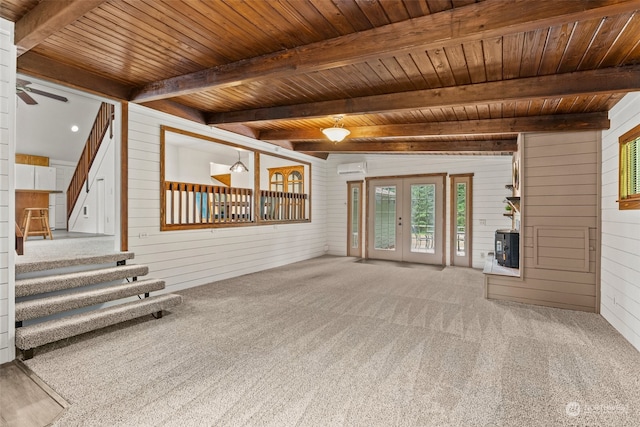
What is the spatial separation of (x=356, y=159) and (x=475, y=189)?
3.18 m

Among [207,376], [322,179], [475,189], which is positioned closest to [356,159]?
[322,179]

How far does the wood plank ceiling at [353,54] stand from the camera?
226 centimetres

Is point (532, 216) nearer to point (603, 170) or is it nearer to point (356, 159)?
point (603, 170)

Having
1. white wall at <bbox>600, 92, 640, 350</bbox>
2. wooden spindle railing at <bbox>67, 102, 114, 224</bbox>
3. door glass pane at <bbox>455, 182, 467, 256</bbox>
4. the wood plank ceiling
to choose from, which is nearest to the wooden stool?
wooden spindle railing at <bbox>67, 102, 114, 224</bbox>

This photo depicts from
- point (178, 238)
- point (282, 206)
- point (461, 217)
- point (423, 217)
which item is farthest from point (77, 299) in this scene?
point (461, 217)

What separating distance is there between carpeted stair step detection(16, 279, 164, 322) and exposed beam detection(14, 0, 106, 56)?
236 centimetres

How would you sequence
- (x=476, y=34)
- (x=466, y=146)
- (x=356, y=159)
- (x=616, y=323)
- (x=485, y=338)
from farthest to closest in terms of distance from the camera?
(x=356, y=159) → (x=466, y=146) → (x=616, y=323) → (x=485, y=338) → (x=476, y=34)

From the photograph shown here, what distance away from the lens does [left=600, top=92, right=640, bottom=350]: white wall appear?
311 cm

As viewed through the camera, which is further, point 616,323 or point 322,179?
point 322,179

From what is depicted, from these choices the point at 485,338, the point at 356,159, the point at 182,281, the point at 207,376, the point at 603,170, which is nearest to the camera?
the point at 207,376

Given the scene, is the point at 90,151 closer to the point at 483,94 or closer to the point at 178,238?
the point at 178,238

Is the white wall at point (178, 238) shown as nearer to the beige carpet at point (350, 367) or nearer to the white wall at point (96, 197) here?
the beige carpet at point (350, 367)

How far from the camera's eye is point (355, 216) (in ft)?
29.3

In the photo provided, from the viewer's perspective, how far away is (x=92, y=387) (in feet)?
7.67
